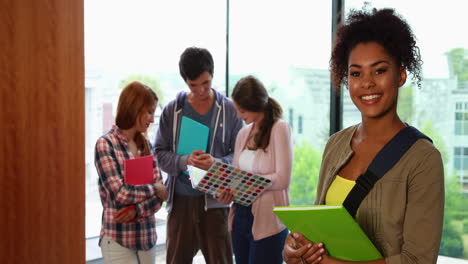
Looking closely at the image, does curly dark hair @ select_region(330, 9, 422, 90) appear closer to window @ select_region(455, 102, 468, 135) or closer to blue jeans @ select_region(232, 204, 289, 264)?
blue jeans @ select_region(232, 204, 289, 264)

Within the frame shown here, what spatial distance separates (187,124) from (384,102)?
5.61 ft

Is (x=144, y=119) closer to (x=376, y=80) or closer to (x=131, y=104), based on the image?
(x=131, y=104)

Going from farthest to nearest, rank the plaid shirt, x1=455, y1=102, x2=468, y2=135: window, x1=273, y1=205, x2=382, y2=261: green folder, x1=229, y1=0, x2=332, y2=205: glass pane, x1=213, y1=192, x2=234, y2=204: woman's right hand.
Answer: x1=229, y1=0, x2=332, y2=205: glass pane
x1=455, y1=102, x2=468, y2=135: window
x1=213, y1=192, x2=234, y2=204: woman's right hand
the plaid shirt
x1=273, y1=205, x2=382, y2=261: green folder

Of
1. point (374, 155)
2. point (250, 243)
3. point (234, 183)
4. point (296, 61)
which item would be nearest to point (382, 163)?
point (374, 155)

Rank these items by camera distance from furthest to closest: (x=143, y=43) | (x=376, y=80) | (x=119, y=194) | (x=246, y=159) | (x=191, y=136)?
1. (x=143, y=43)
2. (x=191, y=136)
3. (x=246, y=159)
4. (x=119, y=194)
5. (x=376, y=80)

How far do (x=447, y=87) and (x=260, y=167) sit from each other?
1381 mm

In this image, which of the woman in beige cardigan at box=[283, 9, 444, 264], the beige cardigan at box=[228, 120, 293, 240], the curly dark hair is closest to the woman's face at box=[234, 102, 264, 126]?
the beige cardigan at box=[228, 120, 293, 240]

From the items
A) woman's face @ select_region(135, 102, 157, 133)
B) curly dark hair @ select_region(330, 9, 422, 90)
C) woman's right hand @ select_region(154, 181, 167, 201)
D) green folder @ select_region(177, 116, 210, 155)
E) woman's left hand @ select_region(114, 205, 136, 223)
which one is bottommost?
woman's left hand @ select_region(114, 205, 136, 223)

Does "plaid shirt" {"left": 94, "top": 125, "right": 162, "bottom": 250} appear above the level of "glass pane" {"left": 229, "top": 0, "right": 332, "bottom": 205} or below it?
below

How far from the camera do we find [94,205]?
4.67 m

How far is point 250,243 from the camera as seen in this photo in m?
2.77

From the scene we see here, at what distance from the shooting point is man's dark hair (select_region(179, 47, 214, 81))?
2.96m

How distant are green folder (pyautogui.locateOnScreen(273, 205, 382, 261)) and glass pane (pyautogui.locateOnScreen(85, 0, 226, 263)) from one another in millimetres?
2994

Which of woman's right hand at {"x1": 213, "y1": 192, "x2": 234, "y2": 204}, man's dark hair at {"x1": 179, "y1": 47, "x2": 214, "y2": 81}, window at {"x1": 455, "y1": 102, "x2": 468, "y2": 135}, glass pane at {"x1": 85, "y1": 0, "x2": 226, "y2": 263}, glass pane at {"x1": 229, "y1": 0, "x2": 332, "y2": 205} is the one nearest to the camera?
woman's right hand at {"x1": 213, "y1": 192, "x2": 234, "y2": 204}
